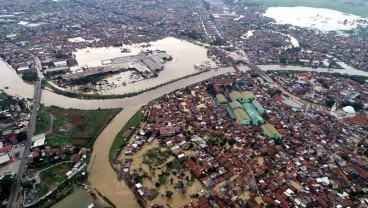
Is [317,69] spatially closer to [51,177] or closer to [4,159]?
[51,177]

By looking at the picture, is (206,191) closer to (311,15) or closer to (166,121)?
(166,121)

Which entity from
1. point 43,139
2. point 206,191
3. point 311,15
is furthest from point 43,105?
point 311,15

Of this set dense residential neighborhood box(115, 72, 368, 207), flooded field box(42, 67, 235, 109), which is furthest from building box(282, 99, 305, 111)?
flooded field box(42, 67, 235, 109)

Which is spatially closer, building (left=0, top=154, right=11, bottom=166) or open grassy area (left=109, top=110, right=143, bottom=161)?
building (left=0, top=154, right=11, bottom=166)

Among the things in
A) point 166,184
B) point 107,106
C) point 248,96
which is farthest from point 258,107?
point 107,106

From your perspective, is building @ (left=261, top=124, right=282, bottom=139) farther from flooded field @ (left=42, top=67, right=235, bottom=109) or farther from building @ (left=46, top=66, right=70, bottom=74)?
building @ (left=46, top=66, right=70, bottom=74)
